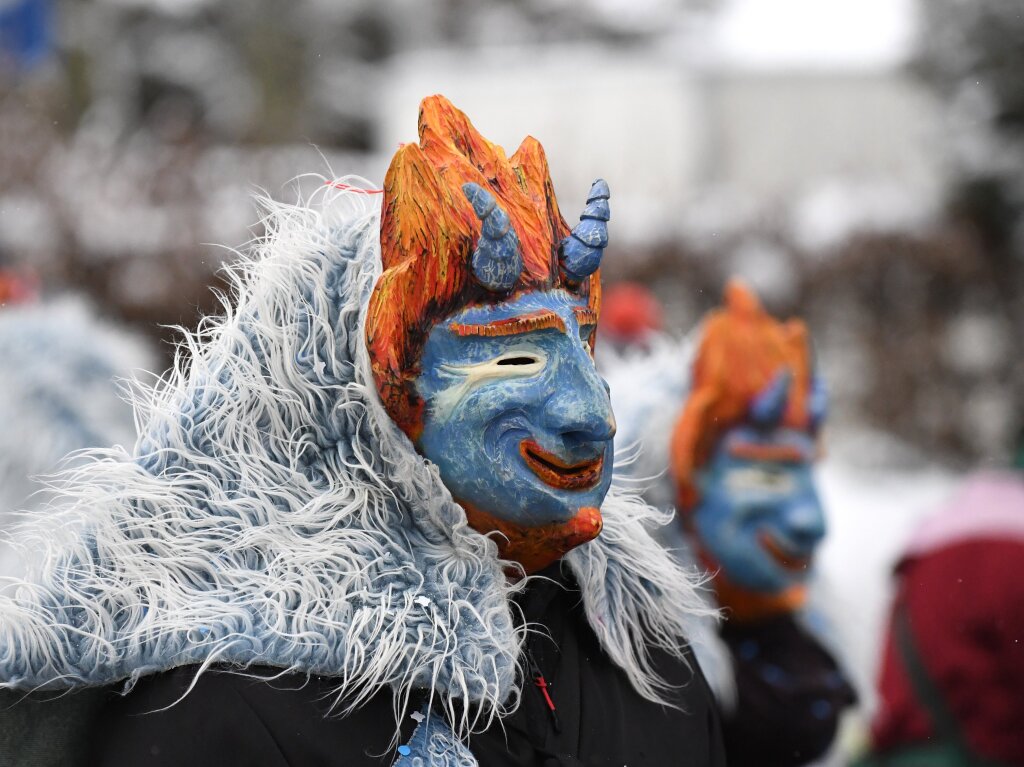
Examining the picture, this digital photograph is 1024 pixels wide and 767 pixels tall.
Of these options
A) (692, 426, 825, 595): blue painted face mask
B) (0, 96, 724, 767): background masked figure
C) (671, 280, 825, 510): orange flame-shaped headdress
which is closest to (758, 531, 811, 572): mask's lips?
(692, 426, 825, 595): blue painted face mask

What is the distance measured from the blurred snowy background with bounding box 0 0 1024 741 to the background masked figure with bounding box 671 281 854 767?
45cm

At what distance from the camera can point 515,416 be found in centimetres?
144

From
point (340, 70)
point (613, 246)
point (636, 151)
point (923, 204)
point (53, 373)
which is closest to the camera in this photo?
point (53, 373)

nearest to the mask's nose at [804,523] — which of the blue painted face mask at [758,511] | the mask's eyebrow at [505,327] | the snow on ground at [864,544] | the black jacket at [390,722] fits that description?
the blue painted face mask at [758,511]

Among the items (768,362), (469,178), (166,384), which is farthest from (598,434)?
(768,362)

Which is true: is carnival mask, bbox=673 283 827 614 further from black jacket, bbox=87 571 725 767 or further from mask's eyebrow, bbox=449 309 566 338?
mask's eyebrow, bbox=449 309 566 338

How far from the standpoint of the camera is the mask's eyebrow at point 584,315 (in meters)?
1.52

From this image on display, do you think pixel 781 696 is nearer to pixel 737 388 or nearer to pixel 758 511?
pixel 758 511

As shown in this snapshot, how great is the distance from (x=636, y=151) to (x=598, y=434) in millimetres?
12300

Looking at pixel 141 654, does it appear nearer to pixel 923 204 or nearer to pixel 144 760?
pixel 144 760

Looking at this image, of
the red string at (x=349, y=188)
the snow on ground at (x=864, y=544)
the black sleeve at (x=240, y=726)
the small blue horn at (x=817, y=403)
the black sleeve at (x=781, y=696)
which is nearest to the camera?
the black sleeve at (x=240, y=726)

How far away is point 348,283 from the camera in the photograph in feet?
5.06

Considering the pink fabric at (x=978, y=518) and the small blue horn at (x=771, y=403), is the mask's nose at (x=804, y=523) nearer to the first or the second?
the small blue horn at (x=771, y=403)

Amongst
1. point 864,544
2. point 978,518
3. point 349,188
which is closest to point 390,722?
point 349,188
